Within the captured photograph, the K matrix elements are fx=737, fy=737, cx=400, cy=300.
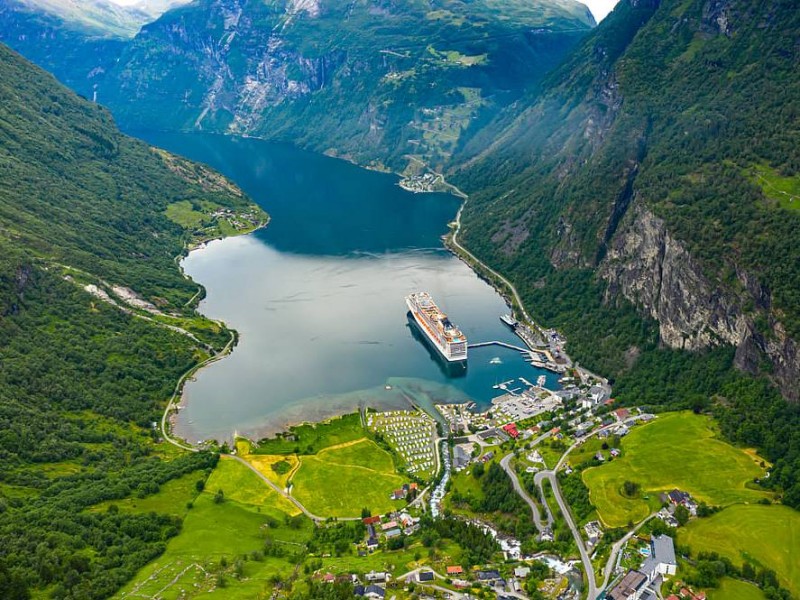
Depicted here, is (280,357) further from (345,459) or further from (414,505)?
(414,505)

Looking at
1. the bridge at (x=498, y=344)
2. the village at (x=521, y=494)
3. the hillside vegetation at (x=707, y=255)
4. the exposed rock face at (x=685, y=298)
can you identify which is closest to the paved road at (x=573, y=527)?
the village at (x=521, y=494)

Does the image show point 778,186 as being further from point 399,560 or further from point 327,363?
point 399,560

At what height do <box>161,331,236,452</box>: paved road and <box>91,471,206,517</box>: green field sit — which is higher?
<box>91,471,206,517</box>: green field

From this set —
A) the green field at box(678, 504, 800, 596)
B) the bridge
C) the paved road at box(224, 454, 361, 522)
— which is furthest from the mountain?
the green field at box(678, 504, 800, 596)

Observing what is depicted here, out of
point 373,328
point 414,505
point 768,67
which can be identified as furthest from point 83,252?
point 768,67

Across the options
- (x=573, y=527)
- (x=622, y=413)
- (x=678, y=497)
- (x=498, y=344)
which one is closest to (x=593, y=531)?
(x=573, y=527)

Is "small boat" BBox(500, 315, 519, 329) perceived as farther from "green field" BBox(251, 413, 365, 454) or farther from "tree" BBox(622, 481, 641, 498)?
"tree" BBox(622, 481, 641, 498)
